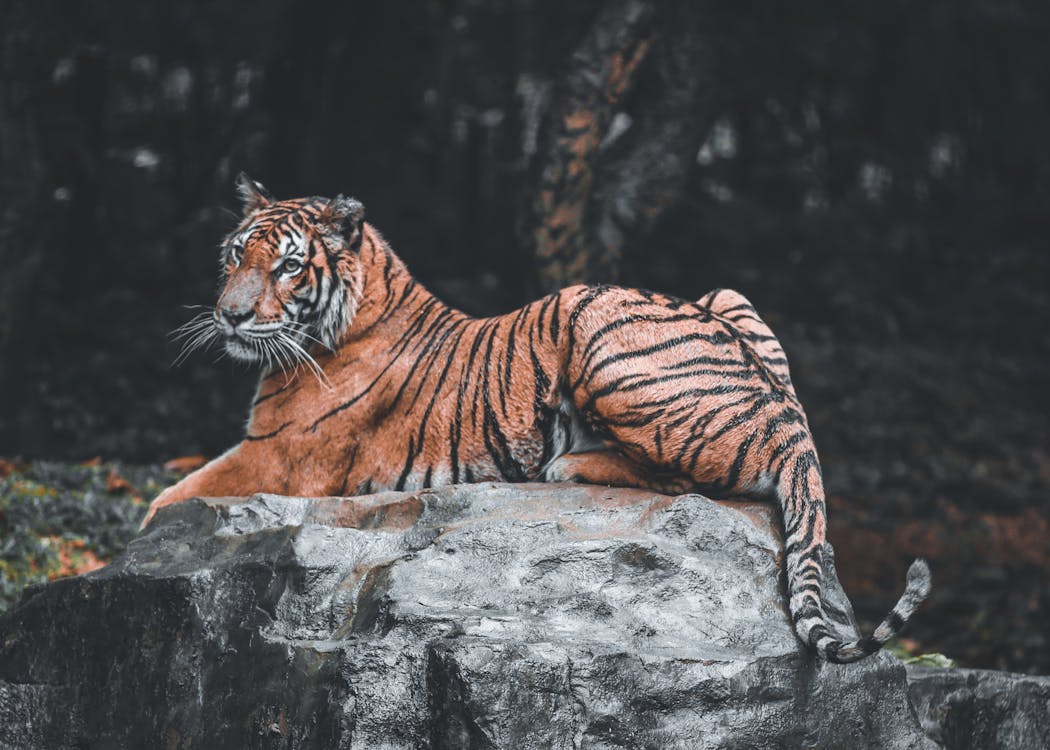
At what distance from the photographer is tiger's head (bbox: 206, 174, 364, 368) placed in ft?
16.8

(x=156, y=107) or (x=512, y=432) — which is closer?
(x=512, y=432)

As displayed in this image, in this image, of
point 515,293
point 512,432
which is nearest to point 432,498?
point 512,432

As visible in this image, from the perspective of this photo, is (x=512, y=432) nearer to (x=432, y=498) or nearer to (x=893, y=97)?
(x=432, y=498)

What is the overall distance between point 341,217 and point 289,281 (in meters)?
0.37

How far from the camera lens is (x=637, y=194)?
29.3ft

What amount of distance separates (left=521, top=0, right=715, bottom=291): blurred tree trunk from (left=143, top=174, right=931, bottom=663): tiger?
292 cm

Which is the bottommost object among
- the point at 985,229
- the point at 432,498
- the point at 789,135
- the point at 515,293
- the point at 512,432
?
the point at 432,498

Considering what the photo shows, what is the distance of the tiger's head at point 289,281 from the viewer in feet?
16.8

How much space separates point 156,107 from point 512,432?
8412 millimetres

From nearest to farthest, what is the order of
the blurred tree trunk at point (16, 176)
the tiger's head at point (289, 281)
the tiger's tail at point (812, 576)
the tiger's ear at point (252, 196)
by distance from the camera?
the tiger's tail at point (812, 576) → the tiger's head at point (289, 281) → the tiger's ear at point (252, 196) → the blurred tree trunk at point (16, 176)

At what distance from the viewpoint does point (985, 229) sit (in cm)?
1406

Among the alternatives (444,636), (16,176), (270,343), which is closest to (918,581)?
(444,636)

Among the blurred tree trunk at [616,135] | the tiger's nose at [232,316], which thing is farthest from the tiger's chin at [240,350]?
the blurred tree trunk at [616,135]

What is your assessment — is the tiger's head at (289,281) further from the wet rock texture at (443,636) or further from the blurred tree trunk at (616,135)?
the blurred tree trunk at (616,135)
